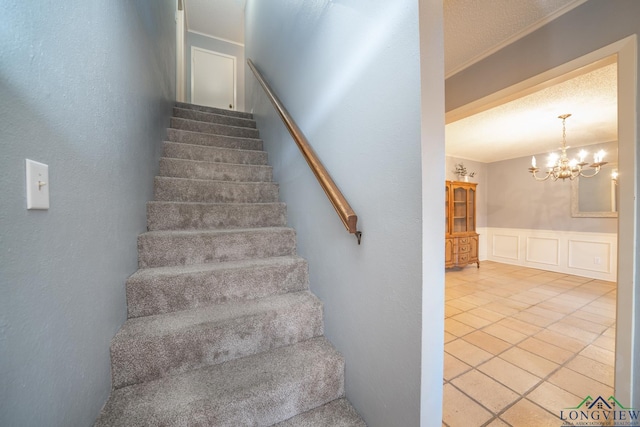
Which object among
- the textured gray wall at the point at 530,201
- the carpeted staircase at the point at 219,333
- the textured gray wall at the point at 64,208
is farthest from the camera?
the textured gray wall at the point at 530,201

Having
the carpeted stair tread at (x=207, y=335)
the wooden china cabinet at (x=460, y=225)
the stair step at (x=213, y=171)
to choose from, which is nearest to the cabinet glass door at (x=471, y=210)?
the wooden china cabinet at (x=460, y=225)

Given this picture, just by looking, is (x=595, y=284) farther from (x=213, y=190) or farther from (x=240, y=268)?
(x=213, y=190)

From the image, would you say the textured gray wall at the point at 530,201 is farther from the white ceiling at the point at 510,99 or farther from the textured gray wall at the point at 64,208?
the textured gray wall at the point at 64,208

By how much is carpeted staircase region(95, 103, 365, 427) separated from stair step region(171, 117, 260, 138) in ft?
3.50

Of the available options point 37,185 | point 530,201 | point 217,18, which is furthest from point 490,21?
point 530,201

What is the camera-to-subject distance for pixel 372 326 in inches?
36.2

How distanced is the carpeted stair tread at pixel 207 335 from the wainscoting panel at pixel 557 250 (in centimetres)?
552

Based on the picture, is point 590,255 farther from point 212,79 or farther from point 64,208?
point 212,79

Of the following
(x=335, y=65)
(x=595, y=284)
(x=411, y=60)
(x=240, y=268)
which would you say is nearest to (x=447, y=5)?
(x=335, y=65)

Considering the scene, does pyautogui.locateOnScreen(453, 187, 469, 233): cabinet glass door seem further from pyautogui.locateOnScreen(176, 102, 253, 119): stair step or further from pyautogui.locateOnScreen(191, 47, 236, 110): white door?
pyautogui.locateOnScreen(191, 47, 236, 110): white door

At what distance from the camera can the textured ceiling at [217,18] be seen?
383 centimetres

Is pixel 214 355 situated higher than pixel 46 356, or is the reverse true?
pixel 46 356

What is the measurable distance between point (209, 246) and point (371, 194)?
1057 mm

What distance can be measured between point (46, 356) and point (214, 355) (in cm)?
59
